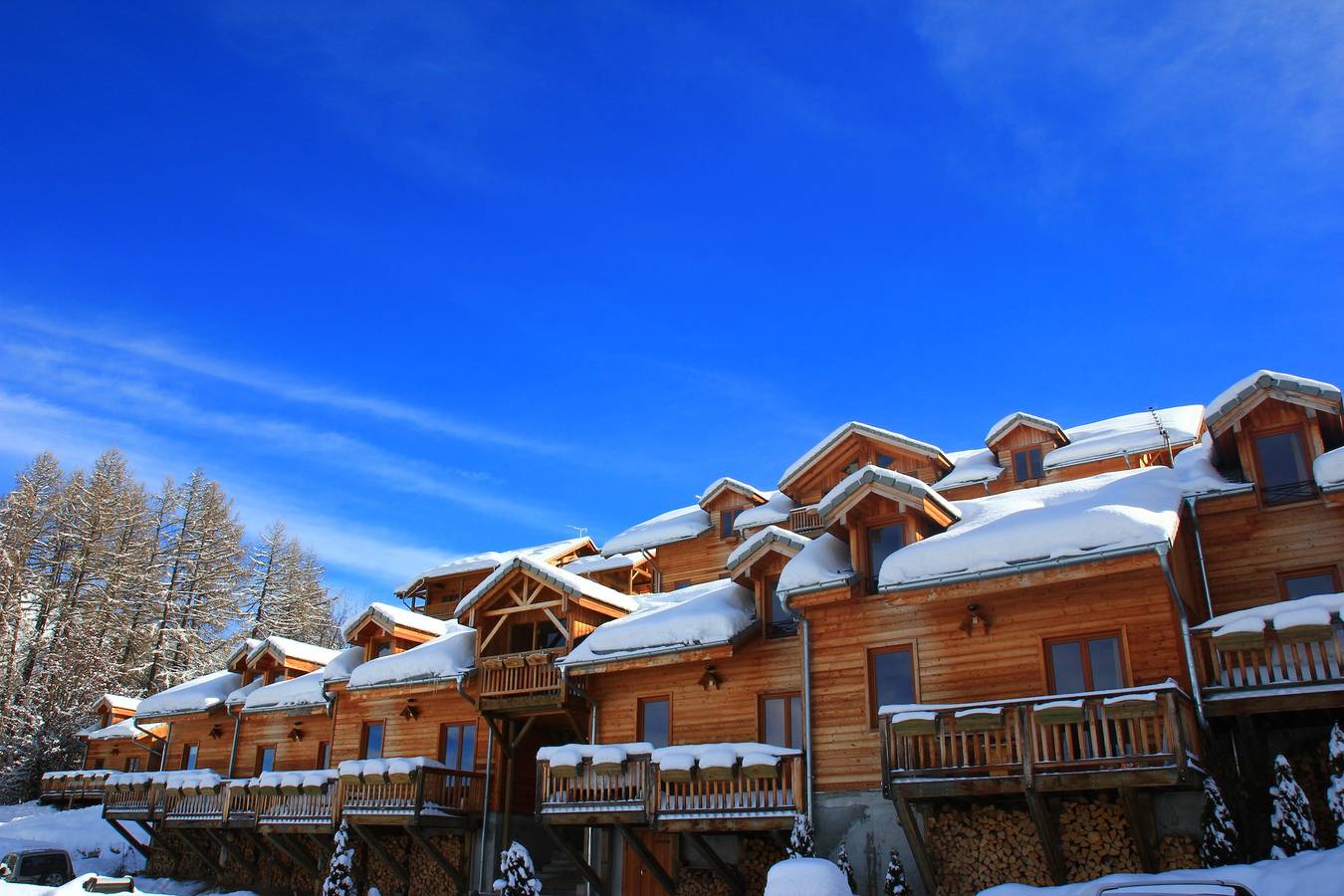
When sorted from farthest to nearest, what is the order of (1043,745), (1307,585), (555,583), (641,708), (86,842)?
(86,842), (555,583), (641,708), (1307,585), (1043,745)

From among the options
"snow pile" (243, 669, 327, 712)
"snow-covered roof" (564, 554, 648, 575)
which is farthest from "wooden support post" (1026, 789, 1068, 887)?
"snow-covered roof" (564, 554, 648, 575)

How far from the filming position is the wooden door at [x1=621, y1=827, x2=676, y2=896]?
22.6 m

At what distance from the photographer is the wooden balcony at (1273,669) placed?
15.5 meters

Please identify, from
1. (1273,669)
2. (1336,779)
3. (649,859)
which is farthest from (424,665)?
(1336,779)

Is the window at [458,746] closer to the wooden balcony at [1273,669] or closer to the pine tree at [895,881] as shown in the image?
the pine tree at [895,881]

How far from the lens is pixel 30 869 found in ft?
87.1

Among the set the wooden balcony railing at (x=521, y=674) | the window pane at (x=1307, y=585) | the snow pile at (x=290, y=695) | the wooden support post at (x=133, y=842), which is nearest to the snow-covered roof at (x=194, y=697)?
the snow pile at (x=290, y=695)

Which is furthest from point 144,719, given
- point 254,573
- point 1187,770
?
point 1187,770

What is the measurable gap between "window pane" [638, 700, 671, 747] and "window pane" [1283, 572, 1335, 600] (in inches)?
510

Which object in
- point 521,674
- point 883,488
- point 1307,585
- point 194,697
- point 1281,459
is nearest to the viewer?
point 1307,585

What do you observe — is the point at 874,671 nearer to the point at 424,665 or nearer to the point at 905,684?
the point at 905,684

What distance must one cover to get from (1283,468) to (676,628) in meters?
12.7

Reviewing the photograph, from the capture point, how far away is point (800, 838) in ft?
61.9

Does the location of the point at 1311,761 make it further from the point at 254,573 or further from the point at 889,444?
the point at 254,573
